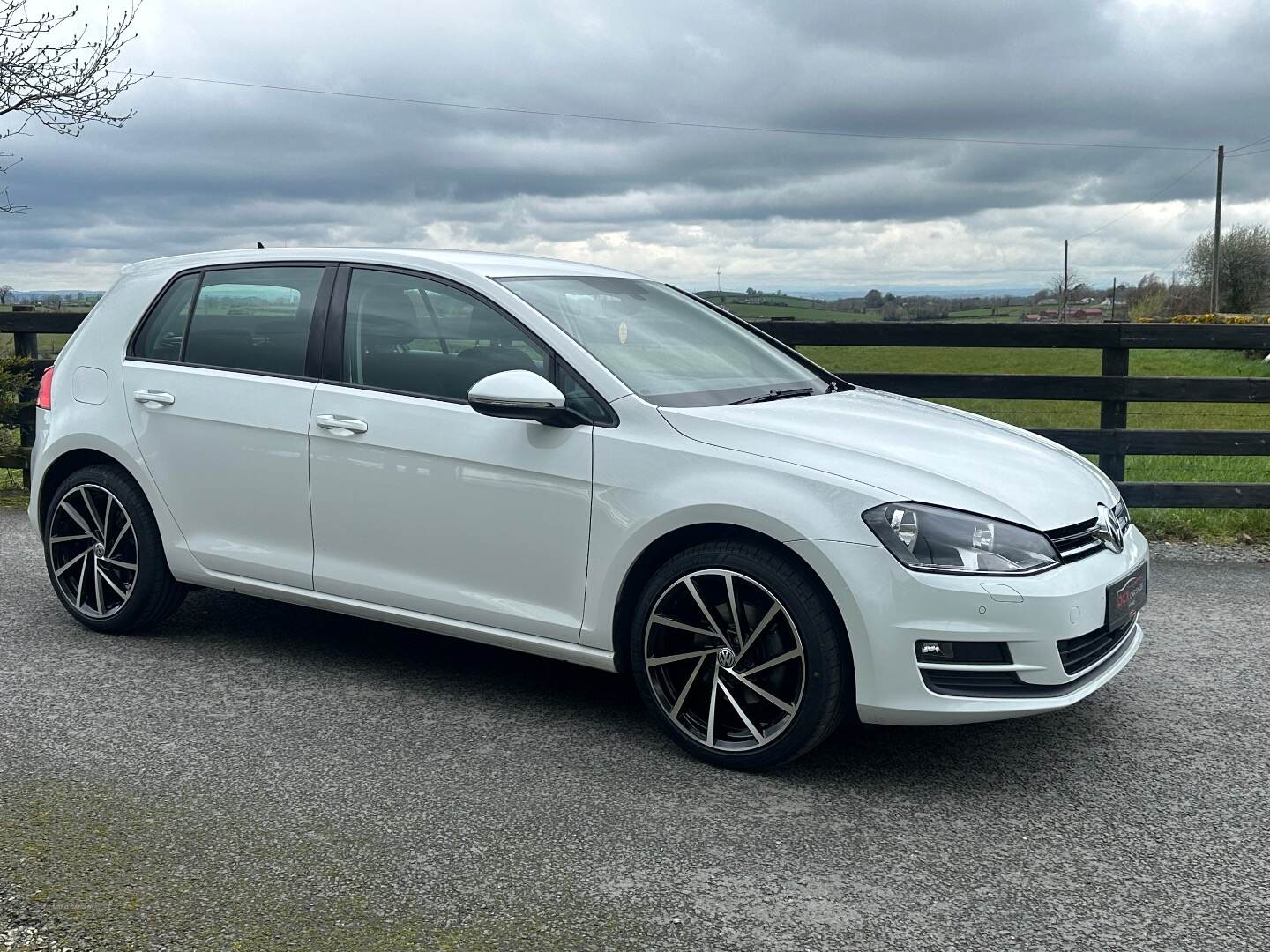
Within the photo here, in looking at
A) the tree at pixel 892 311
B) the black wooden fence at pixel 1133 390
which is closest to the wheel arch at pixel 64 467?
the black wooden fence at pixel 1133 390

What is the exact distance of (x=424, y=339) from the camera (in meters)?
4.57

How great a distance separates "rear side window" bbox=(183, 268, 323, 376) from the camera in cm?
490

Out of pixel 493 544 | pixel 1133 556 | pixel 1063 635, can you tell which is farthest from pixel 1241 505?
pixel 493 544

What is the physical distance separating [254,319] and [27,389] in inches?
235

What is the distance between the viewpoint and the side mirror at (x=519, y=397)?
402cm

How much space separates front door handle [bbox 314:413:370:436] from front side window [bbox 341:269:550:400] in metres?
0.16

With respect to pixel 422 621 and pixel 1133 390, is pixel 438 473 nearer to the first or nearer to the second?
pixel 422 621

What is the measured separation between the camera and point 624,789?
3822mm

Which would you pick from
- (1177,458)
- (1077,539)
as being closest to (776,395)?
(1077,539)

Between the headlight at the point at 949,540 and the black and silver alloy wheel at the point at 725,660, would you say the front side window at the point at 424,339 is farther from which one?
the headlight at the point at 949,540

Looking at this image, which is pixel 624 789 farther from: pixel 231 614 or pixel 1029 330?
pixel 1029 330

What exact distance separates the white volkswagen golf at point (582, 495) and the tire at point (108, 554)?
14 millimetres

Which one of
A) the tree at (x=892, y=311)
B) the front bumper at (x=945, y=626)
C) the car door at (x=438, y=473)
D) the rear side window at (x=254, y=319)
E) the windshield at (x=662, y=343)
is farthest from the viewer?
the tree at (x=892, y=311)

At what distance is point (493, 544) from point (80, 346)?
251 cm
